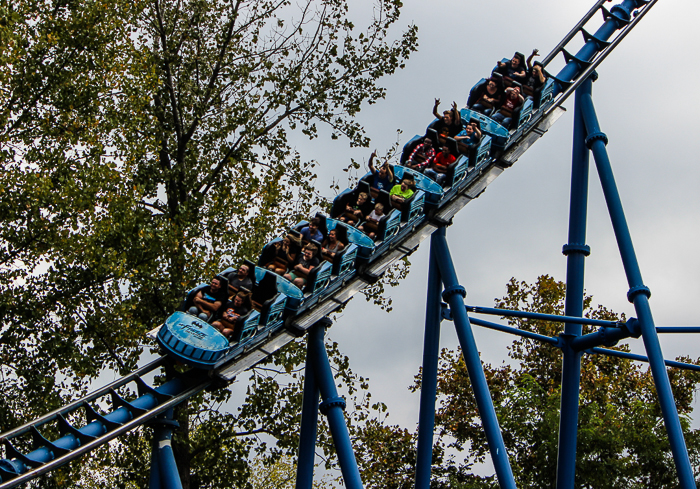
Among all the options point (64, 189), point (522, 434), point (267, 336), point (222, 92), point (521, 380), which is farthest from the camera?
point (521, 380)

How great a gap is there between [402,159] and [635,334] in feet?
14.7

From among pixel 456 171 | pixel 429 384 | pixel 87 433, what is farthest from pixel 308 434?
pixel 456 171

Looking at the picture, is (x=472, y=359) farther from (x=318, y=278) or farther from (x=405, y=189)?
(x=405, y=189)

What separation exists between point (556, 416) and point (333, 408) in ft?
28.6

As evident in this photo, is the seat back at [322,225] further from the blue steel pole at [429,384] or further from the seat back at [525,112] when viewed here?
the seat back at [525,112]

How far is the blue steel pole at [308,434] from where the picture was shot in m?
7.41

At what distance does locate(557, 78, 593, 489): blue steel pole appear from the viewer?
311 inches

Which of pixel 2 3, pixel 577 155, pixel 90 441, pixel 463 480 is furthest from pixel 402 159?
pixel 463 480

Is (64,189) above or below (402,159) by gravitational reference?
below

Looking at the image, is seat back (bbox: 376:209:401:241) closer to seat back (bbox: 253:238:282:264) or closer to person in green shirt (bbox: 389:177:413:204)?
person in green shirt (bbox: 389:177:413:204)

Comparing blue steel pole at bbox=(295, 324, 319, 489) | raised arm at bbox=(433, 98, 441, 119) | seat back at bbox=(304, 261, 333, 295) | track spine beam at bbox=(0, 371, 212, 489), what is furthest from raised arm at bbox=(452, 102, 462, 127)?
track spine beam at bbox=(0, 371, 212, 489)

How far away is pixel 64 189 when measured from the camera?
9.84m

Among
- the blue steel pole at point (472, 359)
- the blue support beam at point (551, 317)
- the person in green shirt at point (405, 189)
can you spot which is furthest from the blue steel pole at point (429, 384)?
the person in green shirt at point (405, 189)

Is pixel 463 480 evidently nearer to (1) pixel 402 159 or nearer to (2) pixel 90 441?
(1) pixel 402 159
